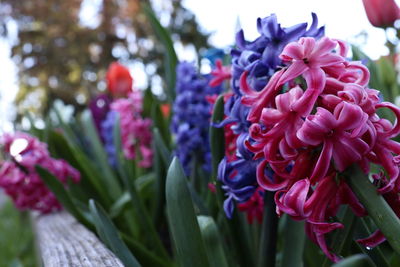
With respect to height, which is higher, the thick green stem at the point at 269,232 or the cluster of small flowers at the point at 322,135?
the cluster of small flowers at the point at 322,135

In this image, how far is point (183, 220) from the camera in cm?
59

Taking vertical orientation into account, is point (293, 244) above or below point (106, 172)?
above

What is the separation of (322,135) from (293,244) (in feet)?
1.10

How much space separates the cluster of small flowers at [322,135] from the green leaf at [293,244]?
0.72ft

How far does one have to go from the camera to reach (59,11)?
26.3 feet

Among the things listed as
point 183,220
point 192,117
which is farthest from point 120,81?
point 183,220

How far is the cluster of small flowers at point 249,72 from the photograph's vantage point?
25.1 inches

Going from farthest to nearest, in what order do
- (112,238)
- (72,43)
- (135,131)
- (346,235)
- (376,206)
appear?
1. (72,43)
2. (135,131)
3. (112,238)
4. (346,235)
5. (376,206)

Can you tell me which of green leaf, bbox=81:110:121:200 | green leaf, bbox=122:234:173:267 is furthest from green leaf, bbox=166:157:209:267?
green leaf, bbox=81:110:121:200

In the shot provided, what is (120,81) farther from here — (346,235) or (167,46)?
(346,235)

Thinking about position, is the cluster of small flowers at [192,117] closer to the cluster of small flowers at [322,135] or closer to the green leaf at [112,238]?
the green leaf at [112,238]

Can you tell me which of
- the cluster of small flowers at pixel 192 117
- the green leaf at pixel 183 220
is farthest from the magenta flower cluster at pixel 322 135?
the cluster of small flowers at pixel 192 117

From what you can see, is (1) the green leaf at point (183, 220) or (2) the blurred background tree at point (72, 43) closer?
(1) the green leaf at point (183, 220)

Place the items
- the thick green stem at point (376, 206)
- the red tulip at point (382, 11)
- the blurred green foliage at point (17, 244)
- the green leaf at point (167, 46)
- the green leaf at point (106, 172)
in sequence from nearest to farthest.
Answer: the thick green stem at point (376, 206), the red tulip at point (382, 11), the green leaf at point (167, 46), the green leaf at point (106, 172), the blurred green foliage at point (17, 244)
